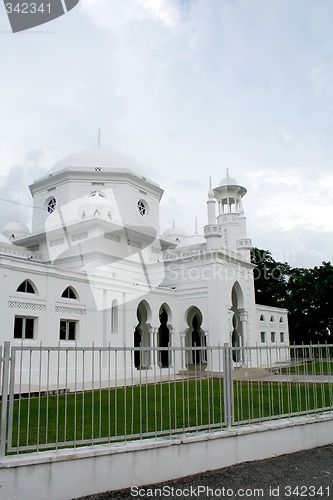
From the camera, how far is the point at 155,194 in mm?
25078

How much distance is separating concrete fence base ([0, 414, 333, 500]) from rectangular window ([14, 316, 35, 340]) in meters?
9.41

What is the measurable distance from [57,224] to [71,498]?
17502 mm

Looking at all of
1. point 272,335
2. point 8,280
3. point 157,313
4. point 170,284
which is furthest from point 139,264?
point 272,335

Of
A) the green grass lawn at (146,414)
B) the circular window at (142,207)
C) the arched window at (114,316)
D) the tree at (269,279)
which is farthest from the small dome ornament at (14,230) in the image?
the tree at (269,279)

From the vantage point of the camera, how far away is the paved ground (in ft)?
14.8

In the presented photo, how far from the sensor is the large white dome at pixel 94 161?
23359mm

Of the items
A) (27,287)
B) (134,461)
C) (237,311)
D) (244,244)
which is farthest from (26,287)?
(237,311)

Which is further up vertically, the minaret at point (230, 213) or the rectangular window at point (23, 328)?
the minaret at point (230, 213)

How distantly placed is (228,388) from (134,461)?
171 centimetres

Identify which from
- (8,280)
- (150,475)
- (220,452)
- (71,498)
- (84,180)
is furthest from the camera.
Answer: (84,180)

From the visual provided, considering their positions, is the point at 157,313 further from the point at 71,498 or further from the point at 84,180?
the point at 71,498

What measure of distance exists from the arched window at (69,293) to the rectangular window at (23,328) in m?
1.65

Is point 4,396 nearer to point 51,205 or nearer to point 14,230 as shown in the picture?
point 51,205

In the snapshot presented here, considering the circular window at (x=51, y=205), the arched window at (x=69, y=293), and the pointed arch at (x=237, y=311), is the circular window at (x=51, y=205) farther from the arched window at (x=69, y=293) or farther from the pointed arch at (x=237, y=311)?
the pointed arch at (x=237, y=311)
